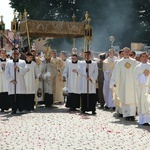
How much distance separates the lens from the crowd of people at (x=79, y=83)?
10.7 metres

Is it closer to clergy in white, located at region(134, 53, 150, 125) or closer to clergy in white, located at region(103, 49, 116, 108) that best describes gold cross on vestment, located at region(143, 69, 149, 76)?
clergy in white, located at region(134, 53, 150, 125)

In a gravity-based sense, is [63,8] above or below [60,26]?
above

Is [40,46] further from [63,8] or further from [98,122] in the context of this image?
[98,122]

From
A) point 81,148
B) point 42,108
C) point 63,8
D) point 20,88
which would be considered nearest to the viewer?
point 81,148

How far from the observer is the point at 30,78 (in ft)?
43.9

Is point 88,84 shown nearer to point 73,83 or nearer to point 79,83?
point 79,83

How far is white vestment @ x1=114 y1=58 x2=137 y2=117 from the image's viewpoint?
1141 centimetres

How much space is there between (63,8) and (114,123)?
21782 mm

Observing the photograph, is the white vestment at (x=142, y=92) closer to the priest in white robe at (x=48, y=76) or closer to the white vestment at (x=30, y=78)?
the white vestment at (x=30, y=78)

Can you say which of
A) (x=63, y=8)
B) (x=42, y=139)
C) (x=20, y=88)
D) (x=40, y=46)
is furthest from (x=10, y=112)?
(x=40, y=46)

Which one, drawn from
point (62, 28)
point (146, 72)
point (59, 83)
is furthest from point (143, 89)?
point (59, 83)

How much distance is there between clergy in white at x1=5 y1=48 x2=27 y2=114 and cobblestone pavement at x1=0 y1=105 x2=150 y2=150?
56cm

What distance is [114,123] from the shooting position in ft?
34.9

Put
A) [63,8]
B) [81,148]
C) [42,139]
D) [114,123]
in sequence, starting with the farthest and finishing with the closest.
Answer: [63,8] < [114,123] < [42,139] < [81,148]
